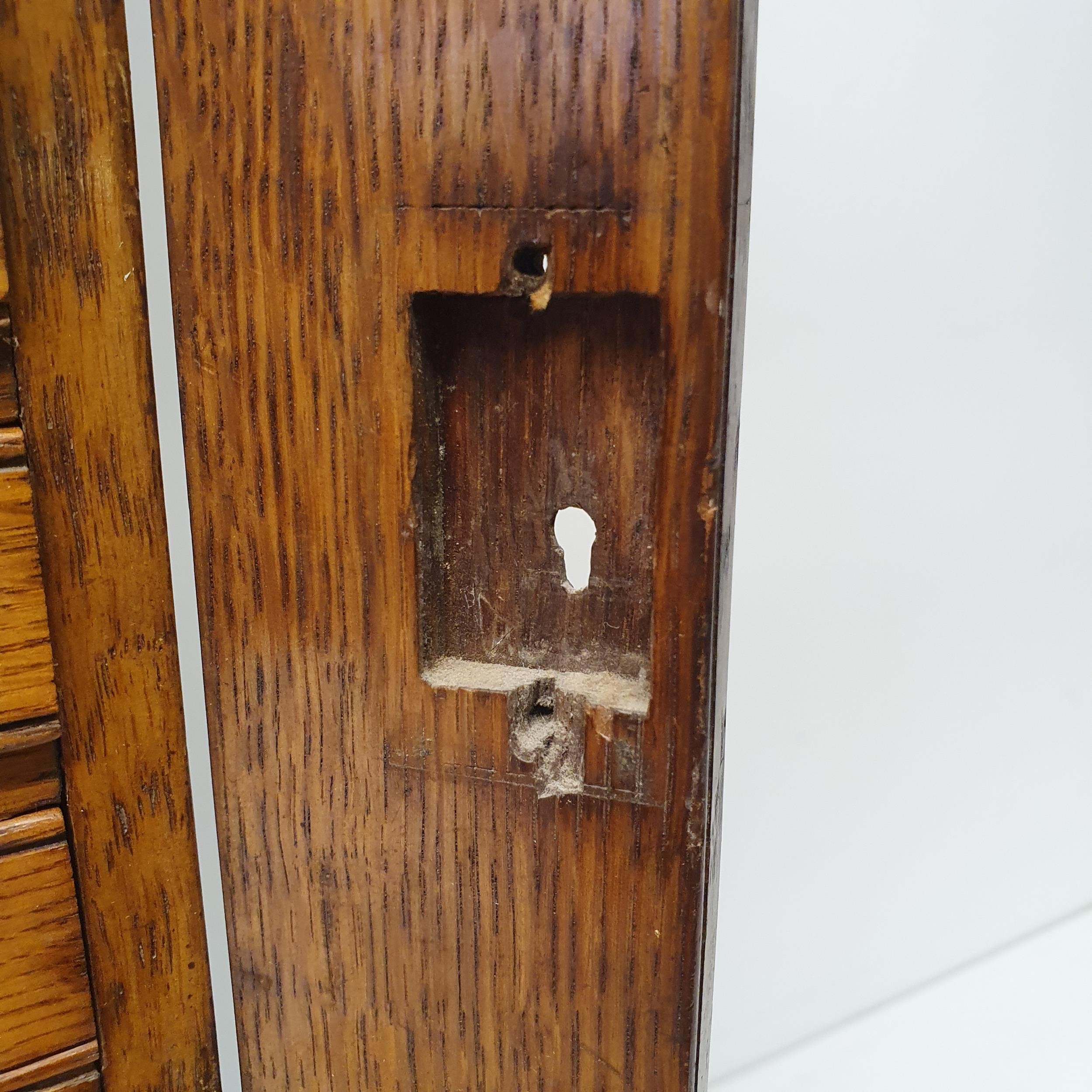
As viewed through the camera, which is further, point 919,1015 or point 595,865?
point 919,1015

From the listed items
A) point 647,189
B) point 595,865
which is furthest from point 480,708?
point 647,189

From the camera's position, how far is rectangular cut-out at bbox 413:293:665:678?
0.30 meters

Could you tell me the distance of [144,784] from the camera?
1.15 feet

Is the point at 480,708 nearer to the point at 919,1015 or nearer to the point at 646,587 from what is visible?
the point at 646,587

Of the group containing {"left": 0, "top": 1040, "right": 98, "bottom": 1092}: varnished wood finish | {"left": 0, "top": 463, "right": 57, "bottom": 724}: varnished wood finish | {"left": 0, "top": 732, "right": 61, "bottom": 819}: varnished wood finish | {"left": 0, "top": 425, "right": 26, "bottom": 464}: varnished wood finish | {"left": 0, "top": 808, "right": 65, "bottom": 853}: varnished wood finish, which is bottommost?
{"left": 0, "top": 1040, "right": 98, "bottom": 1092}: varnished wood finish

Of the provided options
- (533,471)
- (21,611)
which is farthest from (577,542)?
(21,611)

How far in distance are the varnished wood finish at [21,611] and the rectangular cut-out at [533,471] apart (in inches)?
5.0

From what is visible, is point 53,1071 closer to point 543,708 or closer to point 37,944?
point 37,944

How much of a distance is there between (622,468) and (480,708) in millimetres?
92

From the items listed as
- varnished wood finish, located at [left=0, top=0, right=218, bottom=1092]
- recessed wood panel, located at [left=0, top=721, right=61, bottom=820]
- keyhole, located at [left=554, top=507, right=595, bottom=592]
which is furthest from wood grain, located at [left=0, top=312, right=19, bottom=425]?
keyhole, located at [left=554, top=507, right=595, bottom=592]

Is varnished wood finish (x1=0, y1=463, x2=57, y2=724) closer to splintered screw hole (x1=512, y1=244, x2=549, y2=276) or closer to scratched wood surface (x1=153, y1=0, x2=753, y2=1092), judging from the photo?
scratched wood surface (x1=153, y1=0, x2=753, y2=1092)

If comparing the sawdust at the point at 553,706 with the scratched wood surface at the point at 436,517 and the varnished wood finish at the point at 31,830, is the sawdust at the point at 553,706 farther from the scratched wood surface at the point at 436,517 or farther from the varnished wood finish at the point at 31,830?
the varnished wood finish at the point at 31,830

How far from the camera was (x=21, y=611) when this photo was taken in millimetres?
313

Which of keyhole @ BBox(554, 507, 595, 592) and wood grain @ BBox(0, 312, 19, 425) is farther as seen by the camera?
keyhole @ BBox(554, 507, 595, 592)
